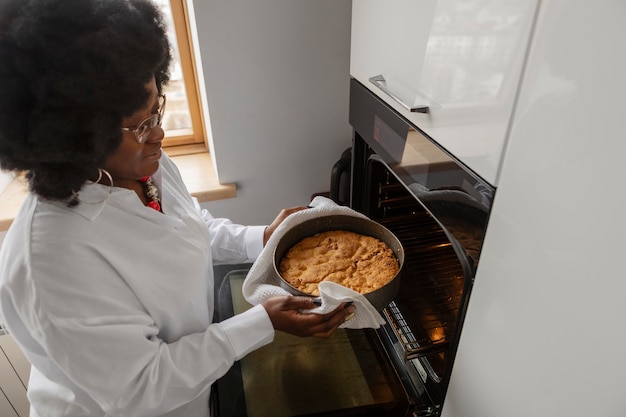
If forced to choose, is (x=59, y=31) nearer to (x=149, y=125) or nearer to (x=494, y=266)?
(x=149, y=125)

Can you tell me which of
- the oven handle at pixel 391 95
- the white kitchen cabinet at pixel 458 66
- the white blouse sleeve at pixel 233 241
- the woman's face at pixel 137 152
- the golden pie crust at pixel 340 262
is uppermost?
the white kitchen cabinet at pixel 458 66

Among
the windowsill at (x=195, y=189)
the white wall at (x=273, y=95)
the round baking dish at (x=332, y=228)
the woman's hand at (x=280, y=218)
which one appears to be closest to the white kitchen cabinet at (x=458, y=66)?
the round baking dish at (x=332, y=228)

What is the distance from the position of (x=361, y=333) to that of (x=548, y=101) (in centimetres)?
74

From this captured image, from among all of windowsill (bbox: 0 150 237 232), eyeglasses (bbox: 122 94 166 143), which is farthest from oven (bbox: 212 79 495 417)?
windowsill (bbox: 0 150 237 232)

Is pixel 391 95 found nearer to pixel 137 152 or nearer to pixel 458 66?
pixel 458 66

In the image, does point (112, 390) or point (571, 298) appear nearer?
point (571, 298)

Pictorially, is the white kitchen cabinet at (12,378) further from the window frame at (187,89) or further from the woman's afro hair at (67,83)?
the woman's afro hair at (67,83)

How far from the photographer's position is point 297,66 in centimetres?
160

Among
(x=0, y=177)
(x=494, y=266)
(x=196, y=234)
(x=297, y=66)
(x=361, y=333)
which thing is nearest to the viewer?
(x=494, y=266)

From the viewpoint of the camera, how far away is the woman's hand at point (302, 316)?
2.72 feet

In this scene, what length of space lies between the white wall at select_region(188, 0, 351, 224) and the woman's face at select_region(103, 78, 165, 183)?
2.68 feet

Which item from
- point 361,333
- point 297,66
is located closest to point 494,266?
point 361,333

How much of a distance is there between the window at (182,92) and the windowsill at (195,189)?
0.50ft

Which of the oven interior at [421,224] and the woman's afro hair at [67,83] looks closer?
the woman's afro hair at [67,83]
